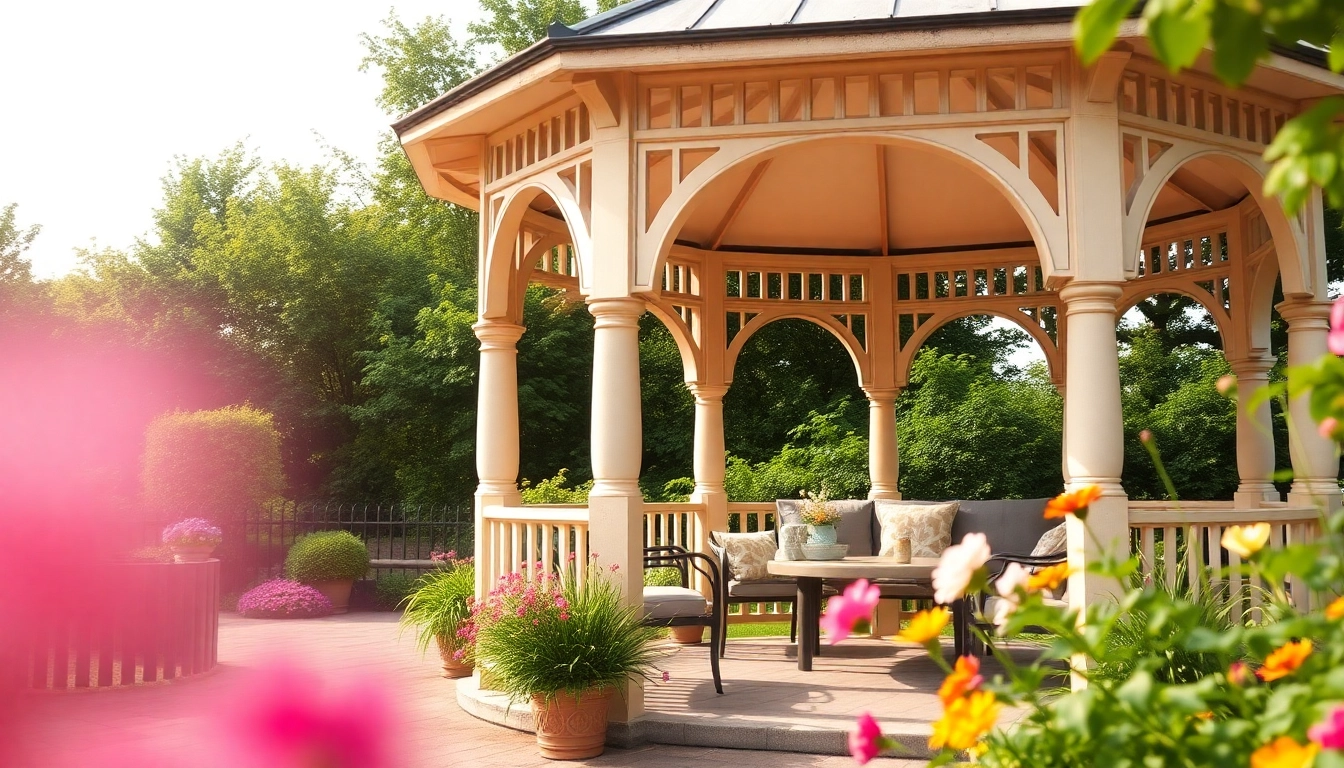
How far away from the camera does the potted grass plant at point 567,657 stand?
18.6 ft

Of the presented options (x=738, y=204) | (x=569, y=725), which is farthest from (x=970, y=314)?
(x=569, y=725)

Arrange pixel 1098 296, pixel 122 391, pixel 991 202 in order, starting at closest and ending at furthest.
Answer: pixel 122 391 → pixel 1098 296 → pixel 991 202

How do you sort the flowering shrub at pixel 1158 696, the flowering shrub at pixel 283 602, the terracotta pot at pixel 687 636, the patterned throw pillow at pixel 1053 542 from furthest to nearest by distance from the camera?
the flowering shrub at pixel 283 602 < the terracotta pot at pixel 687 636 < the patterned throw pillow at pixel 1053 542 < the flowering shrub at pixel 1158 696

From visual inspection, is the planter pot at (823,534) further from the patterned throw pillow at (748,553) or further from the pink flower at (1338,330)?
the pink flower at (1338,330)

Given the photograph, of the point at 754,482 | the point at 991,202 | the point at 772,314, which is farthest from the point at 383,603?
the point at 991,202

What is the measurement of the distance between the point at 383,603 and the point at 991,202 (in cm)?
919

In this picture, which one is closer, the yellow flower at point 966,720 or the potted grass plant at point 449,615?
the yellow flower at point 966,720

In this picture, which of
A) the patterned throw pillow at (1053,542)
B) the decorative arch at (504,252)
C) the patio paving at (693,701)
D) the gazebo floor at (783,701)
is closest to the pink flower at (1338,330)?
the patio paving at (693,701)

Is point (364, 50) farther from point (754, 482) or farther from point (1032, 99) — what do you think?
point (1032, 99)

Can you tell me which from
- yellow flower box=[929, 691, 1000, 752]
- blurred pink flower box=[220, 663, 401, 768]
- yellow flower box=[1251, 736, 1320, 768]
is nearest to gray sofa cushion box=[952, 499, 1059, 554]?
yellow flower box=[929, 691, 1000, 752]

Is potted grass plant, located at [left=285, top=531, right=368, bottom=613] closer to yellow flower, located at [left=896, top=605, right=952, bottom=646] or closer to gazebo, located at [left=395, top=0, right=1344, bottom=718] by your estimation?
gazebo, located at [left=395, top=0, right=1344, bottom=718]

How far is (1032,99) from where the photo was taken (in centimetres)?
613

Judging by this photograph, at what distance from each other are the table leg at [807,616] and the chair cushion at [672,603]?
2.94 feet

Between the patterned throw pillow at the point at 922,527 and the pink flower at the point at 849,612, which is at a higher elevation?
the pink flower at the point at 849,612
